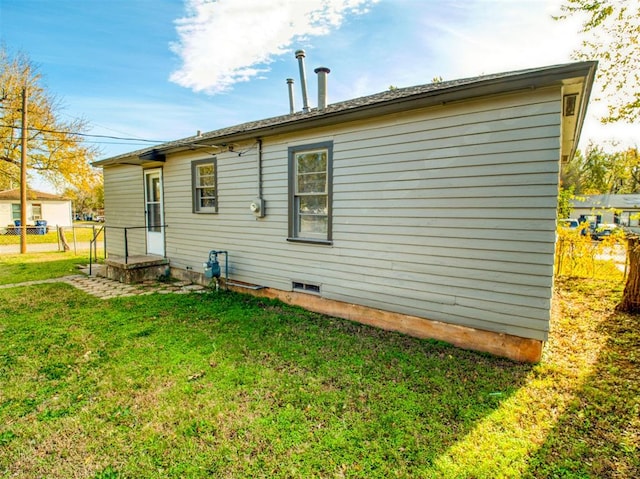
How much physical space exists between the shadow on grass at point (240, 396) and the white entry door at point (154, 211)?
3.70 meters

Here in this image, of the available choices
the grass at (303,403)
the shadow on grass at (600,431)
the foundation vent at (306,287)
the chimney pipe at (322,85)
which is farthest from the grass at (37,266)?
the shadow on grass at (600,431)

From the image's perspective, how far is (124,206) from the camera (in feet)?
30.5

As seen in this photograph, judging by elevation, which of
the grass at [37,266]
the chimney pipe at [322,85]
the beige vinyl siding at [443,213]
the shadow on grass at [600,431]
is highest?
the chimney pipe at [322,85]

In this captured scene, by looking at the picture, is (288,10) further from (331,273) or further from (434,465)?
(434,465)

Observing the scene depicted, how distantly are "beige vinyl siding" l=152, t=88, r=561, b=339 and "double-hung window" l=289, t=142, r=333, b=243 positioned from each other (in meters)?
0.15

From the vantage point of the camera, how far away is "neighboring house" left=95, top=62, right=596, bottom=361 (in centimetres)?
341

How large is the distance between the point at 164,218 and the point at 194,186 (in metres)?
1.53

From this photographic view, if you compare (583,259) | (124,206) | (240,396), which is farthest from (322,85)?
(583,259)

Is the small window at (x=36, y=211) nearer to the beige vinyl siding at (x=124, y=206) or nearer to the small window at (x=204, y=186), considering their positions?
the beige vinyl siding at (x=124, y=206)

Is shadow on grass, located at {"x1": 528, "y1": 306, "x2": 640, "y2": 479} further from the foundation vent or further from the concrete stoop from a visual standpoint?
the concrete stoop

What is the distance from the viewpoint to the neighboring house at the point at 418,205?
134 inches

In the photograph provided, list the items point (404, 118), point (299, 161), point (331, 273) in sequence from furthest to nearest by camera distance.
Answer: point (299, 161), point (331, 273), point (404, 118)

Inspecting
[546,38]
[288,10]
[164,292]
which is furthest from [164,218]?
[546,38]

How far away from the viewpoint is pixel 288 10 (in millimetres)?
7445
